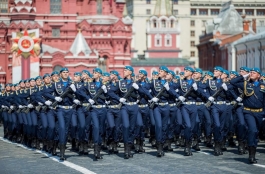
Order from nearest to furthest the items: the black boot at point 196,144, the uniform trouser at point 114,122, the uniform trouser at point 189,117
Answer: the uniform trouser at point 114,122, the uniform trouser at point 189,117, the black boot at point 196,144

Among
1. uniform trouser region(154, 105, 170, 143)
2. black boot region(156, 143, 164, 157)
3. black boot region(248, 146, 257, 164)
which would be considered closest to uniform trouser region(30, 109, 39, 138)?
uniform trouser region(154, 105, 170, 143)

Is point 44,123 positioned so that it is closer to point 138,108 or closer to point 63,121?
point 63,121

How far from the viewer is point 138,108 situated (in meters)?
20.2

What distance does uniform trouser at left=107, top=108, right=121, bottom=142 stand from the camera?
66.1 ft

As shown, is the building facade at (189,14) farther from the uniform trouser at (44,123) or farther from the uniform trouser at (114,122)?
the uniform trouser at (114,122)

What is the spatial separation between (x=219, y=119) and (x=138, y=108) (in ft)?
7.34

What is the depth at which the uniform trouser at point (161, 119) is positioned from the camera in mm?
20156

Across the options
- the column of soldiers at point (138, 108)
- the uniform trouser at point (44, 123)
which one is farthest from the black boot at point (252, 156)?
the uniform trouser at point (44, 123)

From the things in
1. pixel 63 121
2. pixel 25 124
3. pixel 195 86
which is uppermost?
pixel 195 86

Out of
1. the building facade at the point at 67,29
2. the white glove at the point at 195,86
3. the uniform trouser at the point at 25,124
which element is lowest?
the uniform trouser at the point at 25,124

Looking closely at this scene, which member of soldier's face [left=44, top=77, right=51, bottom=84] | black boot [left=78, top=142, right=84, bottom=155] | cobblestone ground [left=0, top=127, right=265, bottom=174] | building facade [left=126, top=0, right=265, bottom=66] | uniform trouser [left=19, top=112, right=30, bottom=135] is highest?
building facade [left=126, top=0, right=265, bottom=66]

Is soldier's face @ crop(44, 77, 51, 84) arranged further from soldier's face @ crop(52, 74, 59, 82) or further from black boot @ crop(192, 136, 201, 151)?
black boot @ crop(192, 136, 201, 151)

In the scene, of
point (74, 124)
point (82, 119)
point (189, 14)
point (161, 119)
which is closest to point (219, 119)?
point (161, 119)

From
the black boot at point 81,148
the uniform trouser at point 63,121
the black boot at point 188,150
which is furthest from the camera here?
the black boot at point 81,148
